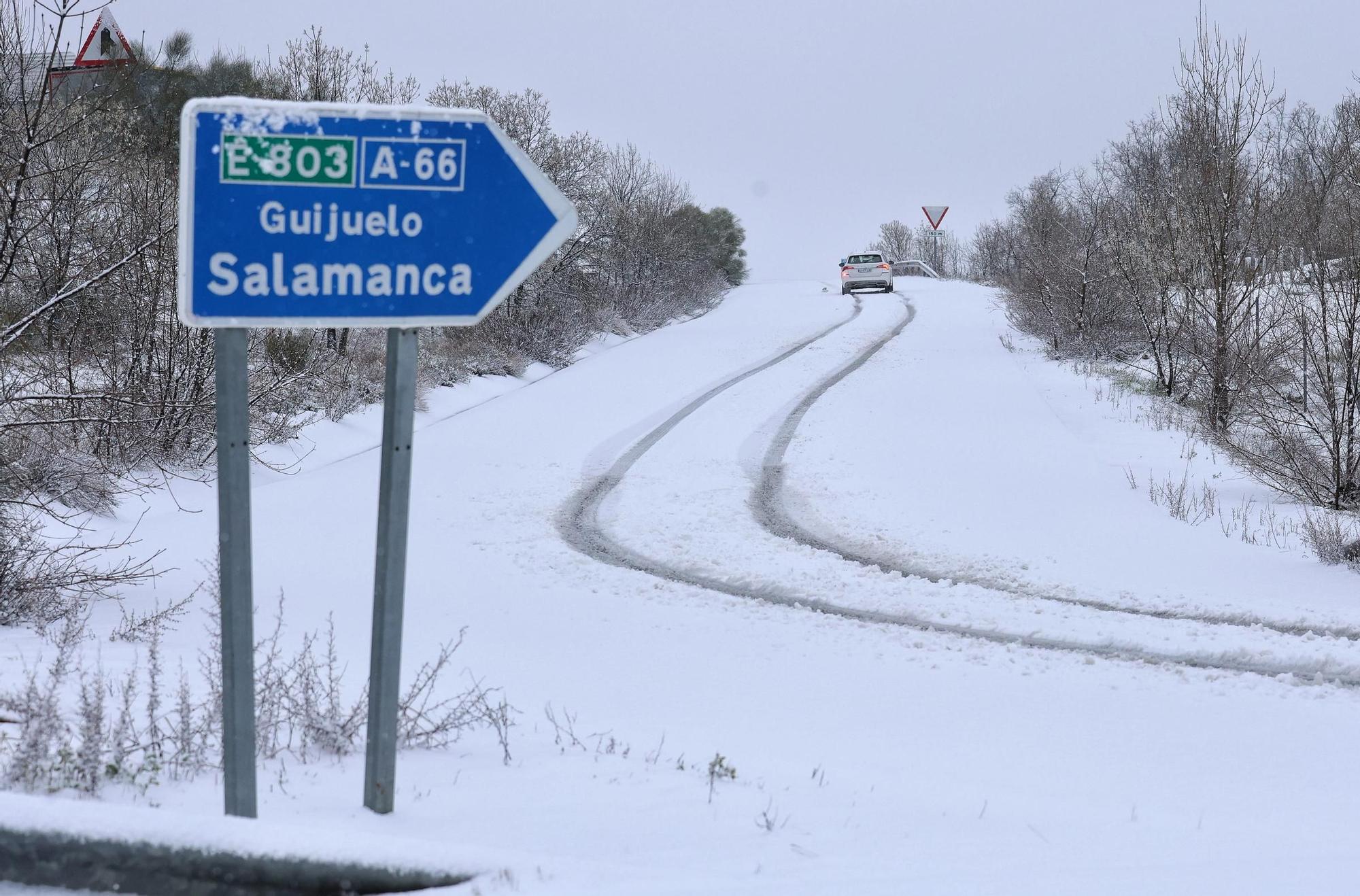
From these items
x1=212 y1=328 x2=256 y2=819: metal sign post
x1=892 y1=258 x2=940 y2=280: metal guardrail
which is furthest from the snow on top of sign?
x1=892 y1=258 x2=940 y2=280: metal guardrail

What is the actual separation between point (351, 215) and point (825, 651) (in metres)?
4.42

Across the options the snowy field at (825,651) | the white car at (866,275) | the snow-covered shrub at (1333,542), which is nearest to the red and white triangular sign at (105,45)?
the snowy field at (825,651)

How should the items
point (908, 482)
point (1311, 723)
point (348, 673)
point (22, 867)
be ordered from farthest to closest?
1. point (908, 482)
2. point (348, 673)
3. point (1311, 723)
4. point (22, 867)

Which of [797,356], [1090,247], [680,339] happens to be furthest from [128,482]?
[1090,247]

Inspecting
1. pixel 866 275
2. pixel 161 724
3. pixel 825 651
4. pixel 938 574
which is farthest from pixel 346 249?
pixel 866 275

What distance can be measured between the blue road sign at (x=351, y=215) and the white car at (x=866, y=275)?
3800cm

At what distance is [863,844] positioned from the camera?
3229 mm

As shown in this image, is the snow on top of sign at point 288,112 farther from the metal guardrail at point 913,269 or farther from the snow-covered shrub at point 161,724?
the metal guardrail at point 913,269

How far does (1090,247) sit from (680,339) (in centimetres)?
982

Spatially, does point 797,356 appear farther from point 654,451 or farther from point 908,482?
point 908,482

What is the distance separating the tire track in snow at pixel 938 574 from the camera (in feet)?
22.2

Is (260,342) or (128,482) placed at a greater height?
(260,342)

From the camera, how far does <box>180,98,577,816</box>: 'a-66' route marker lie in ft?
8.55

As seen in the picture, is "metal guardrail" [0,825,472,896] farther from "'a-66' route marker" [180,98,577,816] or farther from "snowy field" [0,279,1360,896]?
"'a-66' route marker" [180,98,577,816]
